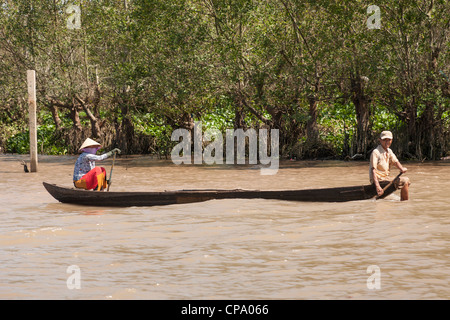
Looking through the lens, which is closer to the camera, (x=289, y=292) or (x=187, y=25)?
(x=289, y=292)

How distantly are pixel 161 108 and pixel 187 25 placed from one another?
4.22 meters

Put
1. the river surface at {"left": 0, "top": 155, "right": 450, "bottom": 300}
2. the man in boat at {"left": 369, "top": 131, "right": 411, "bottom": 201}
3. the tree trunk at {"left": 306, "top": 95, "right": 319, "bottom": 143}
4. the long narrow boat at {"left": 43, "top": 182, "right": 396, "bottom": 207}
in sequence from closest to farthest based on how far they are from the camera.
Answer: the river surface at {"left": 0, "top": 155, "right": 450, "bottom": 300}, the man in boat at {"left": 369, "top": 131, "right": 411, "bottom": 201}, the long narrow boat at {"left": 43, "top": 182, "right": 396, "bottom": 207}, the tree trunk at {"left": 306, "top": 95, "right": 319, "bottom": 143}

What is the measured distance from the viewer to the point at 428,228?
9.43 meters

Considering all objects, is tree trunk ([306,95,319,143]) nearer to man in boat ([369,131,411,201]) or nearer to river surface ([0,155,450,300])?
river surface ([0,155,450,300])

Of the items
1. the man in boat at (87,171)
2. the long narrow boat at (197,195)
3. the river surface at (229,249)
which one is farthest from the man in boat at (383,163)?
the man in boat at (87,171)

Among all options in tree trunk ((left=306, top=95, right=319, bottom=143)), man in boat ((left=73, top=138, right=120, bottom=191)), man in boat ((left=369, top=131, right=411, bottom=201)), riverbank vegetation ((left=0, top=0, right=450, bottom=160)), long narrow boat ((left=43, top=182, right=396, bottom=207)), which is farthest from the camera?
tree trunk ((left=306, top=95, right=319, bottom=143))

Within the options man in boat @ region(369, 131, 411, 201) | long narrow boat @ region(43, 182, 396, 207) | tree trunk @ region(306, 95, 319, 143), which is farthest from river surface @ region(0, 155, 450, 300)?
tree trunk @ region(306, 95, 319, 143)

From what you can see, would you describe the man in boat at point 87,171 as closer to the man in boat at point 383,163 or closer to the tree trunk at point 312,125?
the man in boat at point 383,163

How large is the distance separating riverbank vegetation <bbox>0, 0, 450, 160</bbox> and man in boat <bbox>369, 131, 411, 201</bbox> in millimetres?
8141

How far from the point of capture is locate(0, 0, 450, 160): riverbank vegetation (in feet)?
63.2

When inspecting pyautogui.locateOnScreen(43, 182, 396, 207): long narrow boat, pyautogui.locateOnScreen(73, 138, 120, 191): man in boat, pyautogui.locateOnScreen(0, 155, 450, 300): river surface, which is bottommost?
pyautogui.locateOnScreen(0, 155, 450, 300): river surface

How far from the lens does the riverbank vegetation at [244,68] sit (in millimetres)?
19250
